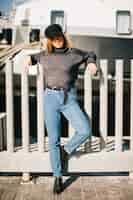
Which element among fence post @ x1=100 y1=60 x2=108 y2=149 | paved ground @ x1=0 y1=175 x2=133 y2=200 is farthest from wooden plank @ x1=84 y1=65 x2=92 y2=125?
paved ground @ x1=0 y1=175 x2=133 y2=200

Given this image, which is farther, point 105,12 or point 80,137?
point 105,12

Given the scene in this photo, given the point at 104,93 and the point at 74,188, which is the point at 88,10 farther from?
the point at 74,188

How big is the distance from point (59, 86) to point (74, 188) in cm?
112

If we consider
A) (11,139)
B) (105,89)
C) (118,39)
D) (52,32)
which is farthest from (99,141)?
(118,39)

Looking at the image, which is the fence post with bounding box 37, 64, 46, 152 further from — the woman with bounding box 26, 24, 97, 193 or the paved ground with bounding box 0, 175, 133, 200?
the paved ground with bounding box 0, 175, 133, 200

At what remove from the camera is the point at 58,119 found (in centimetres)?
469

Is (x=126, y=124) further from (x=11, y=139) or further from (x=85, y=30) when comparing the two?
(x=11, y=139)

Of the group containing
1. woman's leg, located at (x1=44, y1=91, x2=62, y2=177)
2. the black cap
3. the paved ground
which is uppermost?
the black cap

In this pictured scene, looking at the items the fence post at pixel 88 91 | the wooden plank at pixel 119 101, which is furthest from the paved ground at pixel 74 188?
the fence post at pixel 88 91

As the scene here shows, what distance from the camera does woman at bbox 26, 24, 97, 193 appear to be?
457 cm

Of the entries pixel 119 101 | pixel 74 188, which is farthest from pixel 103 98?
pixel 74 188

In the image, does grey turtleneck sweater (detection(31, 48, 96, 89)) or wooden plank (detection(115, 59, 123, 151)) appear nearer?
grey turtleneck sweater (detection(31, 48, 96, 89))

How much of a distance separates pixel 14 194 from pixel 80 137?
35.8 inches

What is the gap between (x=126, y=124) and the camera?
9203mm
